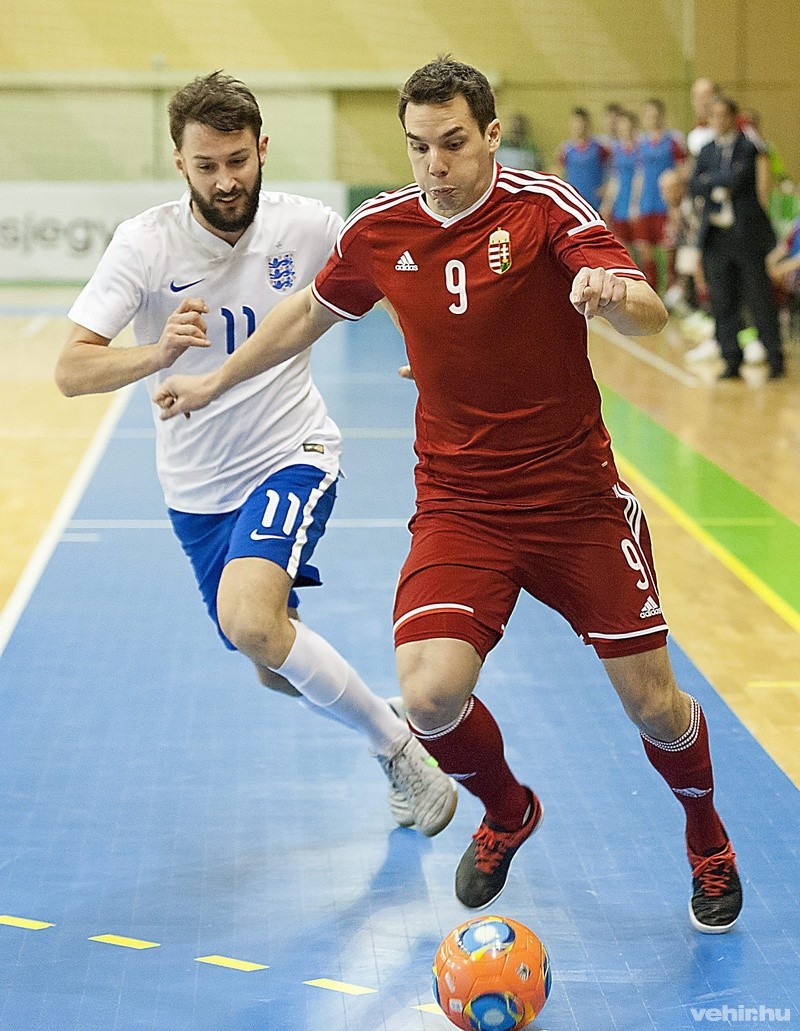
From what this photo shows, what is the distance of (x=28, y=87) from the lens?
76.3 ft

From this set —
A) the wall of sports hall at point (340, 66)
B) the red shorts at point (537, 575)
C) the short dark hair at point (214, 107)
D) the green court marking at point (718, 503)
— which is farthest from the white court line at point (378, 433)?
the wall of sports hall at point (340, 66)

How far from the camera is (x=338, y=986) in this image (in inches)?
135

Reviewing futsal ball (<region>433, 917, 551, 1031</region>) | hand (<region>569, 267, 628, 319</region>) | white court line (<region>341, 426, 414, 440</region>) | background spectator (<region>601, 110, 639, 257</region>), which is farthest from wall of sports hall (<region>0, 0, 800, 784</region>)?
futsal ball (<region>433, 917, 551, 1031</region>)

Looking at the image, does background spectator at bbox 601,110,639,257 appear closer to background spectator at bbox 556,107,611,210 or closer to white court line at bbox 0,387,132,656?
background spectator at bbox 556,107,611,210

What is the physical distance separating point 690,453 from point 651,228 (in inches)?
385

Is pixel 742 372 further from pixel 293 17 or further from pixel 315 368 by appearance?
pixel 293 17

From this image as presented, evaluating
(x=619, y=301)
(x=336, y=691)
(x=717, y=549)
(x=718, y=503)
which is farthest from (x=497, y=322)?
(x=718, y=503)

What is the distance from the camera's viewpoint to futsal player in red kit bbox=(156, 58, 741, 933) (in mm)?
3445

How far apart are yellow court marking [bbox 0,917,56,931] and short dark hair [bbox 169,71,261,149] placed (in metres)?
2.09

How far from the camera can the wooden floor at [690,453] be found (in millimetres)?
5738

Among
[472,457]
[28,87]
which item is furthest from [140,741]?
[28,87]

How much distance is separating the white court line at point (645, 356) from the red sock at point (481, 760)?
9298mm

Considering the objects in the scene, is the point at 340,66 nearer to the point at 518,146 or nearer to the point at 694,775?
the point at 518,146

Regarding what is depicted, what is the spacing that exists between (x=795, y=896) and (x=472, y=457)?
1.43 meters
